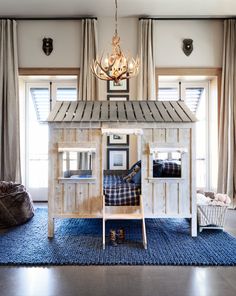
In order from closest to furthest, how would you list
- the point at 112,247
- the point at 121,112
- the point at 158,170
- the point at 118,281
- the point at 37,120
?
the point at 118,281, the point at 112,247, the point at 158,170, the point at 121,112, the point at 37,120

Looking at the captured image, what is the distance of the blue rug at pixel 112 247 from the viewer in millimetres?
2992

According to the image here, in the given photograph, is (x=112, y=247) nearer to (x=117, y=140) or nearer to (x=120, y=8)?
(x=117, y=140)

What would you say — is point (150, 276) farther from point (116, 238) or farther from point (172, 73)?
point (172, 73)

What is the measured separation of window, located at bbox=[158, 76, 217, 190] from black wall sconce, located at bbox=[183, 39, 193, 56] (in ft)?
2.05

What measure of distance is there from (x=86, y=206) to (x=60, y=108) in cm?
143

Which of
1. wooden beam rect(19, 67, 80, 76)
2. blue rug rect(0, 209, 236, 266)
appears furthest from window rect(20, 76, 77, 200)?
blue rug rect(0, 209, 236, 266)

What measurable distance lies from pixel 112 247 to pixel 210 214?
1485 mm

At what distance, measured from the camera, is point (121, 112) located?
3992 mm

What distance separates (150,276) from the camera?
2668mm

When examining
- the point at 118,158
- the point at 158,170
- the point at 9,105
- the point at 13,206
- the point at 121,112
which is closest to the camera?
the point at 158,170

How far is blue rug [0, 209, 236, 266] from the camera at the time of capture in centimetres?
299

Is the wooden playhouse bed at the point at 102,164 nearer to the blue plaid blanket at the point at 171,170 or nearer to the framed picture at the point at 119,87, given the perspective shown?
the blue plaid blanket at the point at 171,170

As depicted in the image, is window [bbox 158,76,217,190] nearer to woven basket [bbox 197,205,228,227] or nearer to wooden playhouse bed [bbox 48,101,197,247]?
woven basket [bbox 197,205,228,227]

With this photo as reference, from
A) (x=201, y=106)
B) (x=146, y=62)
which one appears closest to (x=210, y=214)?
(x=201, y=106)
